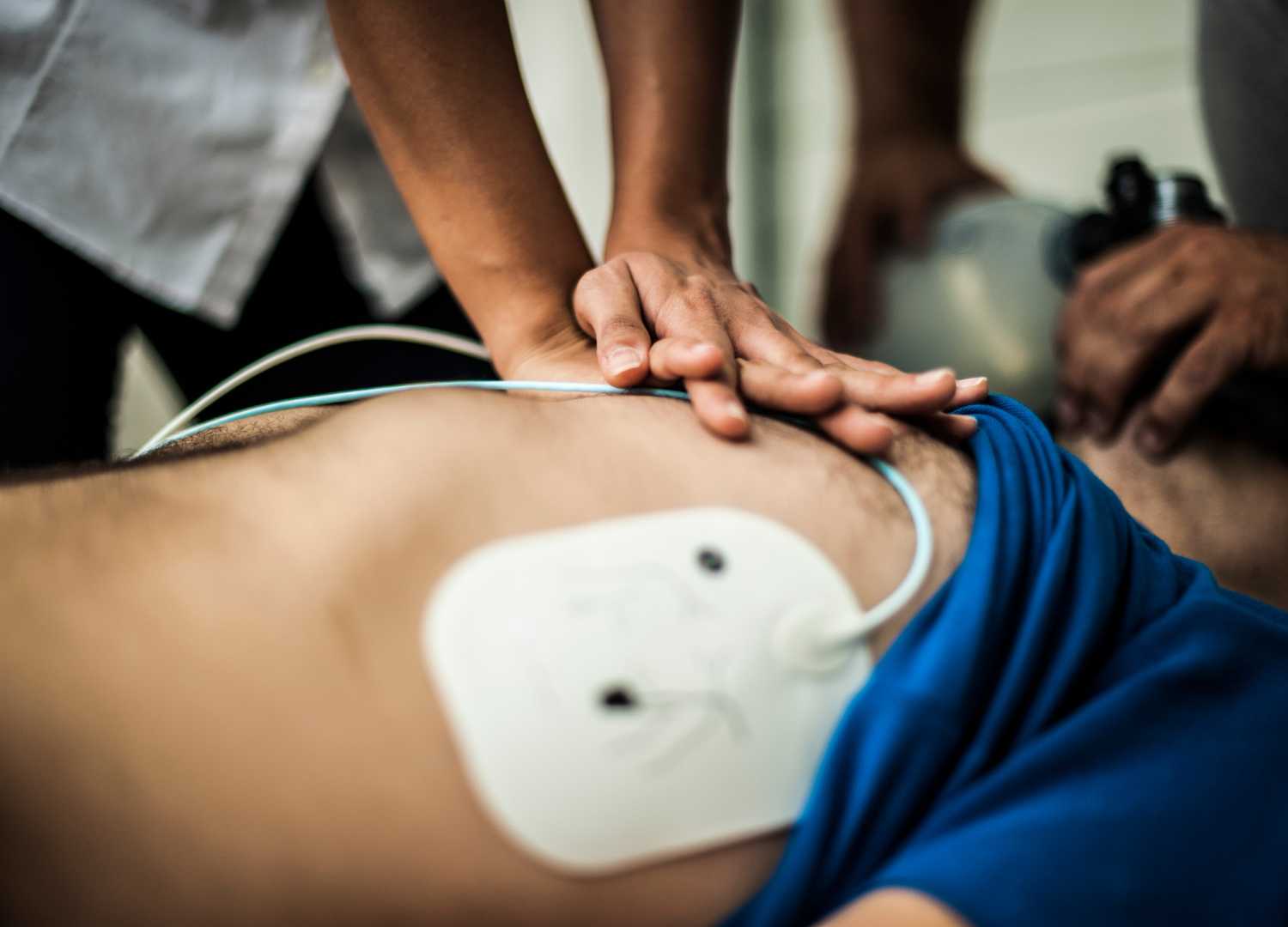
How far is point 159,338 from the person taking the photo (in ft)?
3.16

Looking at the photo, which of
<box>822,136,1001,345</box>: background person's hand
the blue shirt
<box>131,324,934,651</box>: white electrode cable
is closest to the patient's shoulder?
the blue shirt

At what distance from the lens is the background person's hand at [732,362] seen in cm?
56

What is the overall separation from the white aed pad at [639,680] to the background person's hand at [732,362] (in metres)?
0.12

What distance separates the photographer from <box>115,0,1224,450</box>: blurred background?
6.82 feet

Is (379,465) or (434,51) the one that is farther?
(434,51)

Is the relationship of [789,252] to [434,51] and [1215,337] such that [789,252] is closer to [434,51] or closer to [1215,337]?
[1215,337]

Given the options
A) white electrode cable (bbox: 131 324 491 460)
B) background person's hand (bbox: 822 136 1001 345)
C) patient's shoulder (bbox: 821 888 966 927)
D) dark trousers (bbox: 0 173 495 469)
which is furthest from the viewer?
background person's hand (bbox: 822 136 1001 345)

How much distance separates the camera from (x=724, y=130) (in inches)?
35.9

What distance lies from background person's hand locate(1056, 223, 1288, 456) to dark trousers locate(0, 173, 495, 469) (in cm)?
66

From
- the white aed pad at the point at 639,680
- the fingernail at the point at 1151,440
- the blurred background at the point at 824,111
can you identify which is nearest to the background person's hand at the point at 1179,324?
the fingernail at the point at 1151,440

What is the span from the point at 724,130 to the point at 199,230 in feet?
1.79

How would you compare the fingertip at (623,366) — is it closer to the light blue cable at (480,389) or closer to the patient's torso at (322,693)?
the light blue cable at (480,389)

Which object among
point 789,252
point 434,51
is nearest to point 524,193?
point 434,51

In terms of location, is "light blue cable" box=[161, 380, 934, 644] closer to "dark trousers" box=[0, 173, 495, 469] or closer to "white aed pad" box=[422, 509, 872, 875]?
"white aed pad" box=[422, 509, 872, 875]
